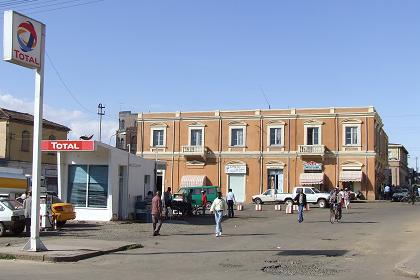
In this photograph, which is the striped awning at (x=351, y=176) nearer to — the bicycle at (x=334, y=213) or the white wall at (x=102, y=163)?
the bicycle at (x=334, y=213)

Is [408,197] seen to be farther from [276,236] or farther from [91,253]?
[91,253]

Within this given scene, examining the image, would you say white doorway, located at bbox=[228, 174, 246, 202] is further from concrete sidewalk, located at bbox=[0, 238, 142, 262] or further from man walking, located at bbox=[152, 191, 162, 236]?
concrete sidewalk, located at bbox=[0, 238, 142, 262]

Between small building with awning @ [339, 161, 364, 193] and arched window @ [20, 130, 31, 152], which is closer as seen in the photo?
small building with awning @ [339, 161, 364, 193]

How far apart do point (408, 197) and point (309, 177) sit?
1061 centimetres

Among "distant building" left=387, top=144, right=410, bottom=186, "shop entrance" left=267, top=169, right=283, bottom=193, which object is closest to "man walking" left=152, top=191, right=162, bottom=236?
"shop entrance" left=267, top=169, right=283, bottom=193

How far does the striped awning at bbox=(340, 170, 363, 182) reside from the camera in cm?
5950

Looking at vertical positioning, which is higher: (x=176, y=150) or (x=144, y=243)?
(x=176, y=150)

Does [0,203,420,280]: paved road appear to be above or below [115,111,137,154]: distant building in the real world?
below

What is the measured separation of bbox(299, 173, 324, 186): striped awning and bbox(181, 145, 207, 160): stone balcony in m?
11.5

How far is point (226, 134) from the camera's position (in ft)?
212

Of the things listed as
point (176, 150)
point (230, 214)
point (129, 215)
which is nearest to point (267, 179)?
point (176, 150)

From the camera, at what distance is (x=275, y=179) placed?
62.8m

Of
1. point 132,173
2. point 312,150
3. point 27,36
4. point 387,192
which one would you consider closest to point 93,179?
point 132,173

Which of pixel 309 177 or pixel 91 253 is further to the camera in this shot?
pixel 309 177
